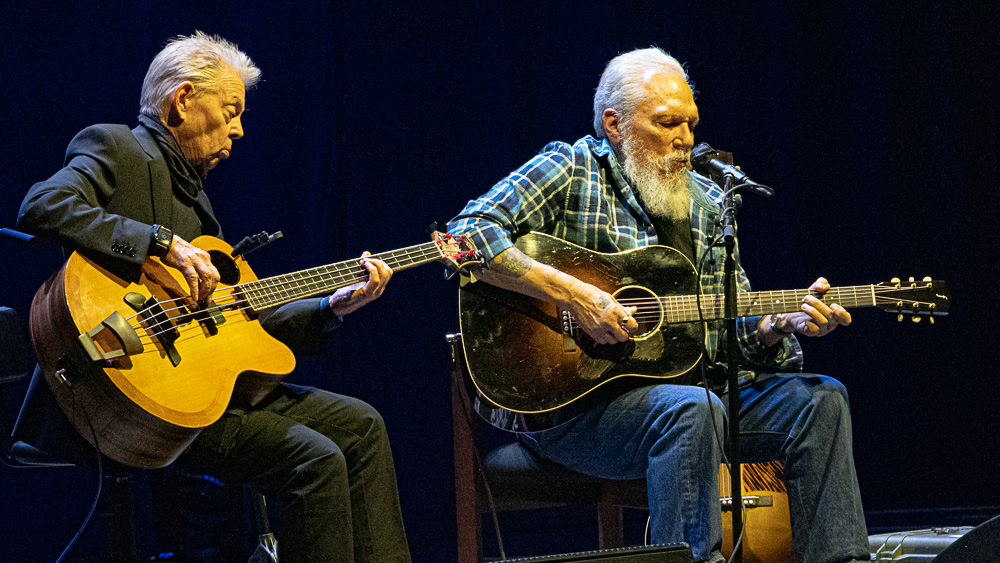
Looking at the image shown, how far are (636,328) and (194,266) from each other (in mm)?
1380

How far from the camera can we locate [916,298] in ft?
10.1

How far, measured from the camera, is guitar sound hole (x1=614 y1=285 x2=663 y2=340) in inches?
117

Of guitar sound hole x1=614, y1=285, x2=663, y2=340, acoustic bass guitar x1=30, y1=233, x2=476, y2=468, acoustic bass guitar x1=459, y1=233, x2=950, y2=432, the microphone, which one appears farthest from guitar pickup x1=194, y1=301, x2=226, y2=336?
the microphone

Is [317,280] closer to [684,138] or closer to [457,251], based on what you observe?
[457,251]

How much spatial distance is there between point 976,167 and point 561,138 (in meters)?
2.35

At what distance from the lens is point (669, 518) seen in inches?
103

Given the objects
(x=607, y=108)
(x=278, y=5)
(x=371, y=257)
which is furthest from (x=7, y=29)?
(x=607, y=108)

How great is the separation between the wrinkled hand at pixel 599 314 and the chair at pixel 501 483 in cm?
40

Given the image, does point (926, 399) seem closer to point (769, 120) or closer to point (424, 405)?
point (769, 120)

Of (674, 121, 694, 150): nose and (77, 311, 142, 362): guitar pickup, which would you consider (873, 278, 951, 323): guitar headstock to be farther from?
(77, 311, 142, 362): guitar pickup

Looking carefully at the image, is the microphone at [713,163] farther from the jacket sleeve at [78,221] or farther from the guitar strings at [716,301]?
the jacket sleeve at [78,221]

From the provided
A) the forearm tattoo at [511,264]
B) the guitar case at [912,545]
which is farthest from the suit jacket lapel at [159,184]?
the guitar case at [912,545]

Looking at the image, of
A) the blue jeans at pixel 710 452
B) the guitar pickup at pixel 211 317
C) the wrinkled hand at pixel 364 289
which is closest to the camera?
the guitar pickup at pixel 211 317

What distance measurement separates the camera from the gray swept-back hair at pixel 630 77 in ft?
10.8
